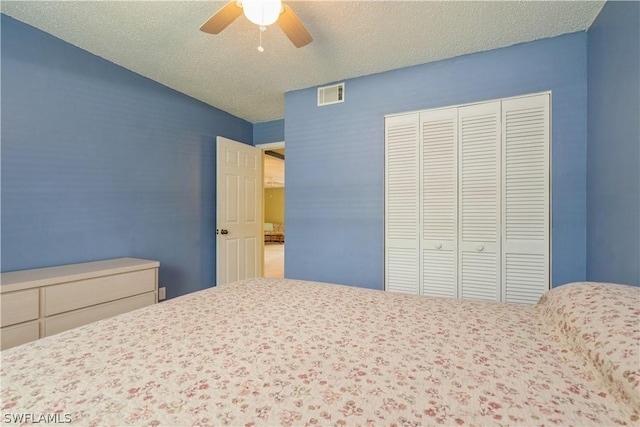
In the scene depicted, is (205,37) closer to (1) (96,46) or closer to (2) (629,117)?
(1) (96,46)

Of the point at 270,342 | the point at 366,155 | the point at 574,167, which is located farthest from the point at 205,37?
the point at 574,167

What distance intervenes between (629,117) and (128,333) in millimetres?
2601

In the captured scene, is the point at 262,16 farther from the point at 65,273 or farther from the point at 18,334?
the point at 18,334

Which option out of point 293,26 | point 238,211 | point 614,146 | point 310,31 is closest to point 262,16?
point 293,26

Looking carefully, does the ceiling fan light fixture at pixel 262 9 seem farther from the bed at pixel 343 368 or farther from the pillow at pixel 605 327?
the pillow at pixel 605 327

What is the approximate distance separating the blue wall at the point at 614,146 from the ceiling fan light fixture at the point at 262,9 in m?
1.81

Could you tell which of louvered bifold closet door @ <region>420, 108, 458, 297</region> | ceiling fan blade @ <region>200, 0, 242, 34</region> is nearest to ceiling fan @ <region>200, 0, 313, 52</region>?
ceiling fan blade @ <region>200, 0, 242, 34</region>

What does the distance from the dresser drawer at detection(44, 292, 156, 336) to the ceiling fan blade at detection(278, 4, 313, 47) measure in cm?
224

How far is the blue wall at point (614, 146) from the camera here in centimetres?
145

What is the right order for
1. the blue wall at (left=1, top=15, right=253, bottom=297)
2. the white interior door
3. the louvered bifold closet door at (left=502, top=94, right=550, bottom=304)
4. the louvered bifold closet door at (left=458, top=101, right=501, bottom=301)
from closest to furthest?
1. the blue wall at (left=1, top=15, right=253, bottom=297)
2. the louvered bifold closet door at (left=502, top=94, right=550, bottom=304)
3. the louvered bifold closet door at (left=458, top=101, right=501, bottom=301)
4. the white interior door

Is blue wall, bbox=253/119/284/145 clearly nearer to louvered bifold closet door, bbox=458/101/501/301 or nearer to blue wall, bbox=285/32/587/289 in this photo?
blue wall, bbox=285/32/587/289

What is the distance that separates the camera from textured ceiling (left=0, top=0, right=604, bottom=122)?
1821 millimetres

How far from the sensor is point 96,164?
2389mm

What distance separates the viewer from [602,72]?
5.92ft
